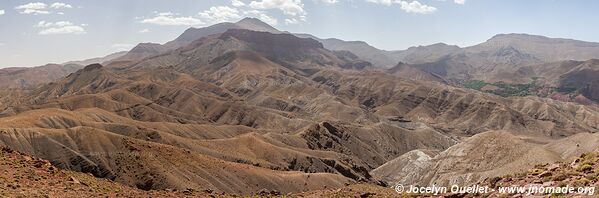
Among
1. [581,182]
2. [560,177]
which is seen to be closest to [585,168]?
[560,177]

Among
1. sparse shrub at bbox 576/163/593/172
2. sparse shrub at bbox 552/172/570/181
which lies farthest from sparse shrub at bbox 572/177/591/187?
sparse shrub at bbox 576/163/593/172

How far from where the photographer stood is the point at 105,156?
76188mm

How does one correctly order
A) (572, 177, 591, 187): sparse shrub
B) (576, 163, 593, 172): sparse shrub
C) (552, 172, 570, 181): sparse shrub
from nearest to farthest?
(572, 177, 591, 187): sparse shrub → (552, 172, 570, 181): sparse shrub → (576, 163, 593, 172): sparse shrub

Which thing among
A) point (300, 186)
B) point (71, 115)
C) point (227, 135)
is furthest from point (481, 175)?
point (71, 115)

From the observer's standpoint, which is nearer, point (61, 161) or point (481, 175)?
point (61, 161)

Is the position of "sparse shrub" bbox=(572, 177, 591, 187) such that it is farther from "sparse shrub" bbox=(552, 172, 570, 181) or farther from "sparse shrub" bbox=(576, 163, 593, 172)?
"sparse shrub" bbox=(576, 163, 593, 172)

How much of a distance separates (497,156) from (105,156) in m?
75.4

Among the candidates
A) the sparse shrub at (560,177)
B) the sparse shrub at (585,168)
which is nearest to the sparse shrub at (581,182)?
the sparse shrub at (560,177)

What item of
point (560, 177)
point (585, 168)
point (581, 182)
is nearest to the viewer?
point (581, 182)

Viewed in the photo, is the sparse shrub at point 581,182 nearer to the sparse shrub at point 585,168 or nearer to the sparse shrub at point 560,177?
the sparse shrub at point 560,177

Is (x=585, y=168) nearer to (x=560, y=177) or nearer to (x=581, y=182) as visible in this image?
(x=560, y=177)

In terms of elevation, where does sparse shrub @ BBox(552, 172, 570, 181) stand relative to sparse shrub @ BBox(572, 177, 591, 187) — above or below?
below

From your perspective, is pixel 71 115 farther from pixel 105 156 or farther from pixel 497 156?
pixel 497 156

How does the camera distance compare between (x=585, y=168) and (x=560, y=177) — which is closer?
(x=560, y=177)
